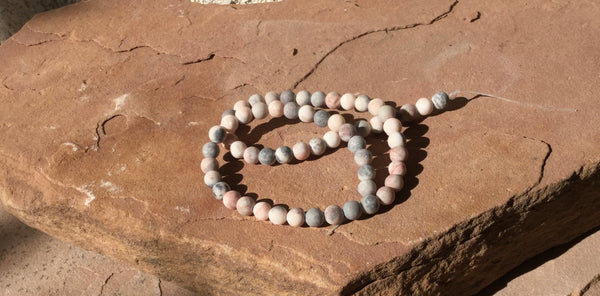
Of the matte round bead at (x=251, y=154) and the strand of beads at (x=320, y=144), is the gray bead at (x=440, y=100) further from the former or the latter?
the matte round bead at (x=251, y=154)

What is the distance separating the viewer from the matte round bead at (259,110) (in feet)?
5.99

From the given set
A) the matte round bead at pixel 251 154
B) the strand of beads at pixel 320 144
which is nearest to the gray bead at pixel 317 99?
the strand of beads at pixel 320 144

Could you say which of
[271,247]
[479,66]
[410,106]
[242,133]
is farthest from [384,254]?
[479,66]

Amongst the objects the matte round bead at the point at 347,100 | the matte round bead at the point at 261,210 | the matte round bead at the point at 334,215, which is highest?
the matte round bead at the point at 347,100

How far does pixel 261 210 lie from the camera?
5.24ft

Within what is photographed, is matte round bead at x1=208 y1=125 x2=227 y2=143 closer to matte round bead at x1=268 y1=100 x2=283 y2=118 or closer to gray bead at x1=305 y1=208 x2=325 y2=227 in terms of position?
matte round bead at x1=268 y1=100 x2=283 y2=118

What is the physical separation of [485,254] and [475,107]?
0.44 m

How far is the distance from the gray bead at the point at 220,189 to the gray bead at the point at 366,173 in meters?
0.37

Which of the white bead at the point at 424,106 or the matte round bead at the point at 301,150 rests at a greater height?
the white bead at the point at 424,106

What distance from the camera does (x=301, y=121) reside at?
188 cm

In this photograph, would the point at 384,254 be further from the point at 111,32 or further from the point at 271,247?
the point at 111,32

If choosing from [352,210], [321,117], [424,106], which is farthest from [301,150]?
[424,106]

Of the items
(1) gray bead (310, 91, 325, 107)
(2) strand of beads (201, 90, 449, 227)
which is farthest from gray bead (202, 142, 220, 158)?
(1) gray bead (310, 91, 325, 107)

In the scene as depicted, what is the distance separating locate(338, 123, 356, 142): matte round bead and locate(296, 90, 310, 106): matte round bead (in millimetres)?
180
